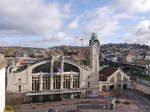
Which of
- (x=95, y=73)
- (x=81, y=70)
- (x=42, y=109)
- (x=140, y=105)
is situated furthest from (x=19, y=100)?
(x=140, y=105)

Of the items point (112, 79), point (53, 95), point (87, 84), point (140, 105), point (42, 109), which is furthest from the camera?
point (112, 79)

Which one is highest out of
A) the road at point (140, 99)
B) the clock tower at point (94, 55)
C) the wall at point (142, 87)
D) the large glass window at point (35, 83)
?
the clock tower at point (94, 55)

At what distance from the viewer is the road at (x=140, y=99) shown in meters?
52.8

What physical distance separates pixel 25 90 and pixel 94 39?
28.3m

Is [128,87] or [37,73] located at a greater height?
[37,73]

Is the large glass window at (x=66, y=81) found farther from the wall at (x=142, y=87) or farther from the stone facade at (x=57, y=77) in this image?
the wall at (x=142, y=87)

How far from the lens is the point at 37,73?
2281 inches

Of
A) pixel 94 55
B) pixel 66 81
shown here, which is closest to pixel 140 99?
pixel 94 55

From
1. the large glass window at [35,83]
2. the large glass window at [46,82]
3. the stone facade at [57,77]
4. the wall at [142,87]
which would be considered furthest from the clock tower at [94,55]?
the large glass window at [35,83]

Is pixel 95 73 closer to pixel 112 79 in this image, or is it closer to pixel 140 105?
pixel 112 79

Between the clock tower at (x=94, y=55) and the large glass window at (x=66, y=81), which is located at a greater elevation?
the clock tower at (x=94, y=55)

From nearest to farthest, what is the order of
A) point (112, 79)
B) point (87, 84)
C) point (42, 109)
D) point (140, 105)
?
point (42, 109) < point (140, 105) < point (87, 84) < point (112, 79)

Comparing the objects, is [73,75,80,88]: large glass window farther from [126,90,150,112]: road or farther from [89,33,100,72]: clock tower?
[126,90,150,112]: road

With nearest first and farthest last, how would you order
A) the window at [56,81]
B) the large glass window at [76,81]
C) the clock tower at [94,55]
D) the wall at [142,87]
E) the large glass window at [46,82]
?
the large glass window at [46,82], the window at [56,81], the large glass window at [76,81], the clock tower at [94,55], the wall at [142,87]
